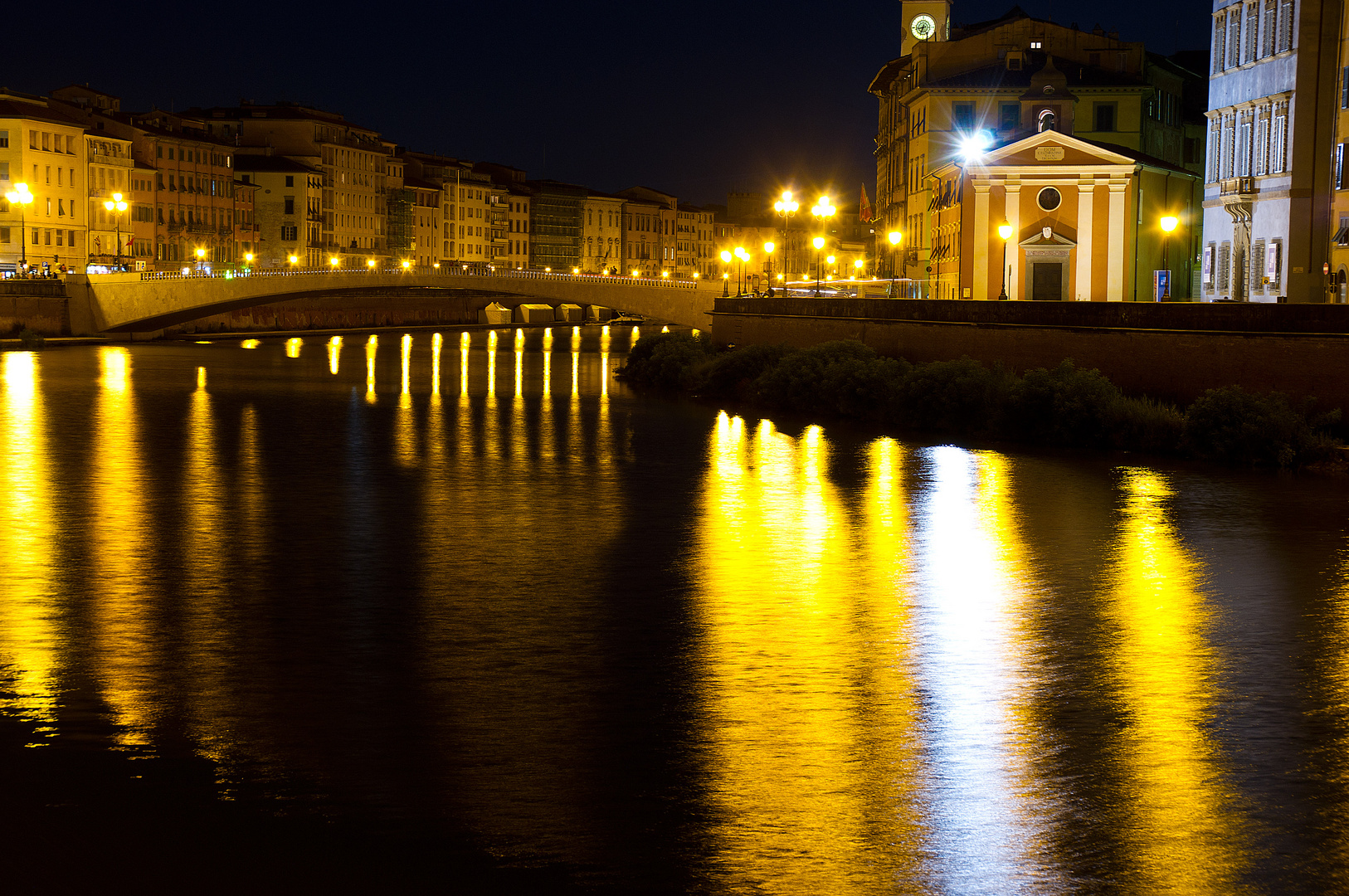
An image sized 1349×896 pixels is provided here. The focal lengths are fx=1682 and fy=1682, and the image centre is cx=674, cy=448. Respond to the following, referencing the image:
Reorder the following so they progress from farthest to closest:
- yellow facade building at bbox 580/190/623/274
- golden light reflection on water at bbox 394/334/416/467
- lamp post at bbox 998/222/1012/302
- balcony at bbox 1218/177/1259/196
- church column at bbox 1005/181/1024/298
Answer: yellow facade building at bbox 580/190/623/274, church column at bbox 1005/181/1024/298, lamp post at bbox 998/222/1012/302, balcony at bbox 1218/177/1259/196, golden light reflection on water at bbox 394/334/416/467

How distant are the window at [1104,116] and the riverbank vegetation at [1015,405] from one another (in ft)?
72.4

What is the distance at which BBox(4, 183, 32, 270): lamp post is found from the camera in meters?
60.9

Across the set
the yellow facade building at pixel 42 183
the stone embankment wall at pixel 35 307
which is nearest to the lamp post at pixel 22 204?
the yellow facade building at pixel 42 183

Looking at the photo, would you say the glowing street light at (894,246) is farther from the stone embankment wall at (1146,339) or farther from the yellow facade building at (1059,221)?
the stone embankment wall at (1146,339)

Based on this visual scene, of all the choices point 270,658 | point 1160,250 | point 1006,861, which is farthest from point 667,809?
point 1160,250

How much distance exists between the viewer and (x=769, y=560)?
17875 mm

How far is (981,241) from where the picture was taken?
135 ft

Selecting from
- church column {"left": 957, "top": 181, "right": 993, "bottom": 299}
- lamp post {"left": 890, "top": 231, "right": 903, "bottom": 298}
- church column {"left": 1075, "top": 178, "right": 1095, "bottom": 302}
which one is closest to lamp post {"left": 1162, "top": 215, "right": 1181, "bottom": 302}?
church column {"left": 1075, "top": 178, "right": 1095, "bottom": 302}

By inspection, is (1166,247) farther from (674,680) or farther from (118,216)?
(118,216)

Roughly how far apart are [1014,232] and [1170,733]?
103ft

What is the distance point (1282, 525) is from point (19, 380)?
34532mm

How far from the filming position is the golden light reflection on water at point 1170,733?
8.35 metres

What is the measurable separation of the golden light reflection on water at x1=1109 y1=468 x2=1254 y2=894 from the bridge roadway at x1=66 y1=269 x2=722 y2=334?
4561 cm

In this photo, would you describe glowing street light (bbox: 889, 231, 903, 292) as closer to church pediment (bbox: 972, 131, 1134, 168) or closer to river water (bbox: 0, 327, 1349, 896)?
church pediment (bbox: 972, 131, 1134, 168)
